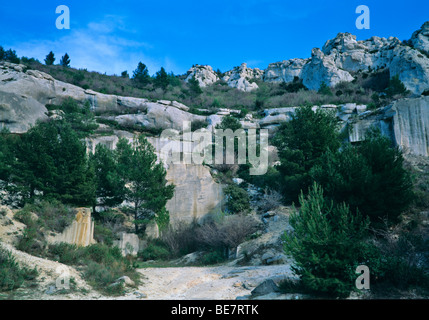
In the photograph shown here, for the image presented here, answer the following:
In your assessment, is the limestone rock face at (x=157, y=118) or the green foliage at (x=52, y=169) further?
the limestone rock face at (x=157, y=118)

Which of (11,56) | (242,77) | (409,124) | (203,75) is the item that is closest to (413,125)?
(409,124)

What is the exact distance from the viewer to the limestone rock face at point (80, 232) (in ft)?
51.1

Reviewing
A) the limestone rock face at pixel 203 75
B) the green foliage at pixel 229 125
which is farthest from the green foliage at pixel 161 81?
the green foliage at pixel 229 125

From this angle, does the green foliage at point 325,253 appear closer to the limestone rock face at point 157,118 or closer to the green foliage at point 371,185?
the green foliage at point 371,185

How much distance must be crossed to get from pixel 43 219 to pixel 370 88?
55051 millimetres

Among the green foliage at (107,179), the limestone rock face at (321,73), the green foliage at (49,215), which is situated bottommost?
the green foliage at (49,215)

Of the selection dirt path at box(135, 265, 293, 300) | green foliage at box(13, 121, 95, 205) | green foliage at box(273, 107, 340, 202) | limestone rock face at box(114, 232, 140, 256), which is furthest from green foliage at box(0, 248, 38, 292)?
green foliage at box(273, 107, 340, 202)

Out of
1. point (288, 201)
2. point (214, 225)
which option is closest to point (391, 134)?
point (288, 201)

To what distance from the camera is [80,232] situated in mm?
16469

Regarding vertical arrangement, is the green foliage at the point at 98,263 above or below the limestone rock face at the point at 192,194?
below

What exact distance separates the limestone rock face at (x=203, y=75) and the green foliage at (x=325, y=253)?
6552 cm

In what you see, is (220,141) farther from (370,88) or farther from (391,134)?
(370,88)
